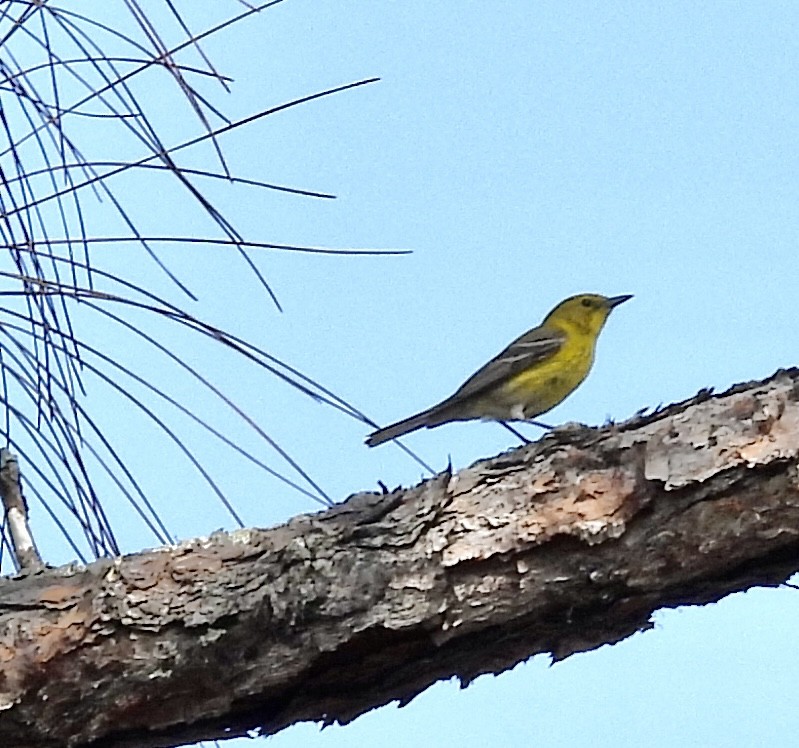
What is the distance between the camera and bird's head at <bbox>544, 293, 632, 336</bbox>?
4391 millimetres

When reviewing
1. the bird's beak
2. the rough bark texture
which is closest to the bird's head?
the bird's beak

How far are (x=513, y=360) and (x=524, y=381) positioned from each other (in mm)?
86

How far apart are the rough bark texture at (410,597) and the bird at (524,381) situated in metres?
2.56

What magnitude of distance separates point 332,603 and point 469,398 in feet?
9.36

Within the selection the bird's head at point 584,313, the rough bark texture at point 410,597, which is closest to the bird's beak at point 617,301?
the bird's head at point 584,313

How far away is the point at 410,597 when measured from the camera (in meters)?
1.17

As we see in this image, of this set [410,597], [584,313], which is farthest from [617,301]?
[410,597]

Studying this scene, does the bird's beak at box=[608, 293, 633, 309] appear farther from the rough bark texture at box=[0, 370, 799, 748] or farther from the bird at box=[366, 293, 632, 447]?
the rough bark texture at box=[0, 370, 799, 748]

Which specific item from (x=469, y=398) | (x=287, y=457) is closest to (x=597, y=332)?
(x=469, y=398)

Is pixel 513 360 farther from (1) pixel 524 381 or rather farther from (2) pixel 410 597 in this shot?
(2) pixel 410 597

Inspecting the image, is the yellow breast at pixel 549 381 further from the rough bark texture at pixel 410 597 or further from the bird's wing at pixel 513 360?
the rough bark texture at pixel 410 597

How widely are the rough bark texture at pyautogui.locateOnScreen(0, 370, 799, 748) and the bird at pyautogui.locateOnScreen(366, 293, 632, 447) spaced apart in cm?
256

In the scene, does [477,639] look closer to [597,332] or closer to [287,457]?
[287,457]

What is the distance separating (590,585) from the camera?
1.16 meters
